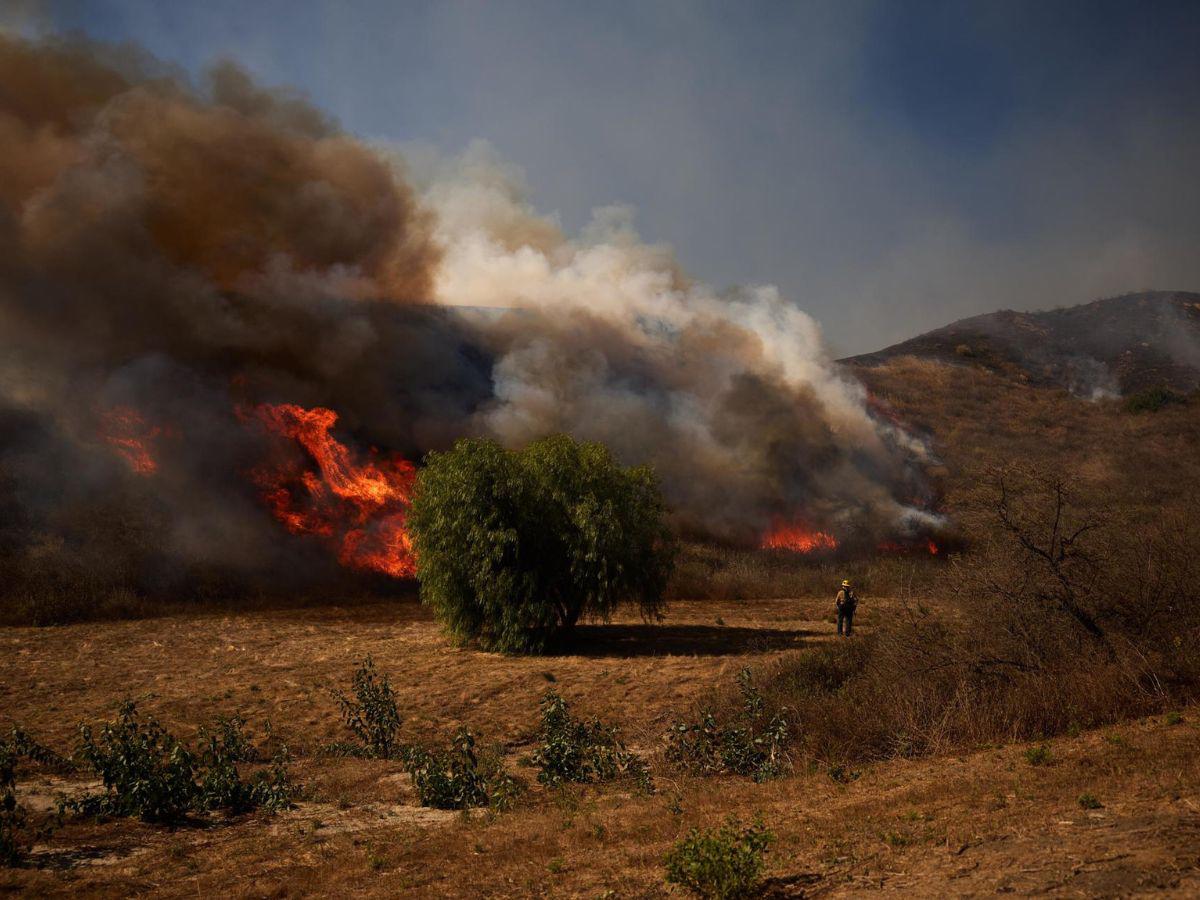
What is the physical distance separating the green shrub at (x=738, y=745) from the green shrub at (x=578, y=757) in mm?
852

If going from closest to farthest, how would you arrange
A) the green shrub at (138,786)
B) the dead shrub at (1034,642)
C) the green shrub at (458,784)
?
1. the green shrub at (138,786)
2. the dead shrub at (1034,642)
3. the green shrub at (458,784)

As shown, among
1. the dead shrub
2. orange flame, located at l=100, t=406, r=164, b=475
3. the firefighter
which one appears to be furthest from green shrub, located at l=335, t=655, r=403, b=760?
orange flame, located at l=100, t=406, r=164, b=475

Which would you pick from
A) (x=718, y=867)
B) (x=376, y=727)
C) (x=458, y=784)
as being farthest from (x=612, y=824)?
(x=376, y=727)

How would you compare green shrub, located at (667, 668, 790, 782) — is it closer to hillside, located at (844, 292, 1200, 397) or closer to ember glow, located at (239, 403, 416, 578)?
ember glow, located at (239, 403, 416, 578)

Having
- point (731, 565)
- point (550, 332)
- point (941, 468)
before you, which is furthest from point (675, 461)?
point (941, 468)

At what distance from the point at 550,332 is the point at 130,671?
38.5 m

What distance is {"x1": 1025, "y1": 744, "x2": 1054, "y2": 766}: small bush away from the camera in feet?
30.7

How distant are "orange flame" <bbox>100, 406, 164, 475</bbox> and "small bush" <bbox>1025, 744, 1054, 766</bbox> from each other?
38.9 m

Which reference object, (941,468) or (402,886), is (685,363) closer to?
(941,468)

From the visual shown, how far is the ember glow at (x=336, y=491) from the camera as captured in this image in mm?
38000

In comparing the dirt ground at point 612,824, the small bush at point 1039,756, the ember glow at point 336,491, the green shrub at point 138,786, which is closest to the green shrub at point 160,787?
the green shrub at point 138,786

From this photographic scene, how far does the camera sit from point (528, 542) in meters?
23.6

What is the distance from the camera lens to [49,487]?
33.5m

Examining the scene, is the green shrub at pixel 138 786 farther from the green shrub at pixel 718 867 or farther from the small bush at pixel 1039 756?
the small bush at pixel 1039 756
